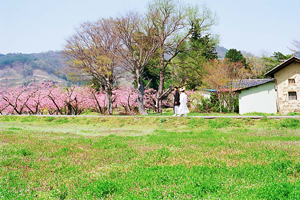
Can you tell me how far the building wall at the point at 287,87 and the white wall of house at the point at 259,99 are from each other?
0.84m

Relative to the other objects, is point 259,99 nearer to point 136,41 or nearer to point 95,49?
point 136,41

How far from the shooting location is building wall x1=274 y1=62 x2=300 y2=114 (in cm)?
3322

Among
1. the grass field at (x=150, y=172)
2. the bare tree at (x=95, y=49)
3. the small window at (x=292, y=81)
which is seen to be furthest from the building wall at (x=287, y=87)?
the grass field at (x=150, y=172)

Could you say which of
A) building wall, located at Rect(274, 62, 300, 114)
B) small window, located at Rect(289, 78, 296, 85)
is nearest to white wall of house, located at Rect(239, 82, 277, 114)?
building wall, located at Rect(274, 62, 300, 114)

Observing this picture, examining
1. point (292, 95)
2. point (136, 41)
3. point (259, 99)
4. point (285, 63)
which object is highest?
point (136, 41)

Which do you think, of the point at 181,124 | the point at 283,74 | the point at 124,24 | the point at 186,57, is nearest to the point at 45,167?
the point at 181,124

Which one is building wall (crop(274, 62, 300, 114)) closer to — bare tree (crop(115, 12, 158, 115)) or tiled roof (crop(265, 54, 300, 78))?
tiled roof (crop(265, 54, 300, 78))

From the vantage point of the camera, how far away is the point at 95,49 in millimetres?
38312

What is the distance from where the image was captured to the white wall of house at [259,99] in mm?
35350

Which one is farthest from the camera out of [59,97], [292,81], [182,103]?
[59,97]

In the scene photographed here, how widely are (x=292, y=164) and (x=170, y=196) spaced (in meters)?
3.70

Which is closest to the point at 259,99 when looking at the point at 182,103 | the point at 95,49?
the point at 182,103

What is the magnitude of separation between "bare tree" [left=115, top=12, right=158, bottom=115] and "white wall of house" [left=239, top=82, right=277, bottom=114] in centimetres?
1490

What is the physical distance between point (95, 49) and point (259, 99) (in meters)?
24.5
